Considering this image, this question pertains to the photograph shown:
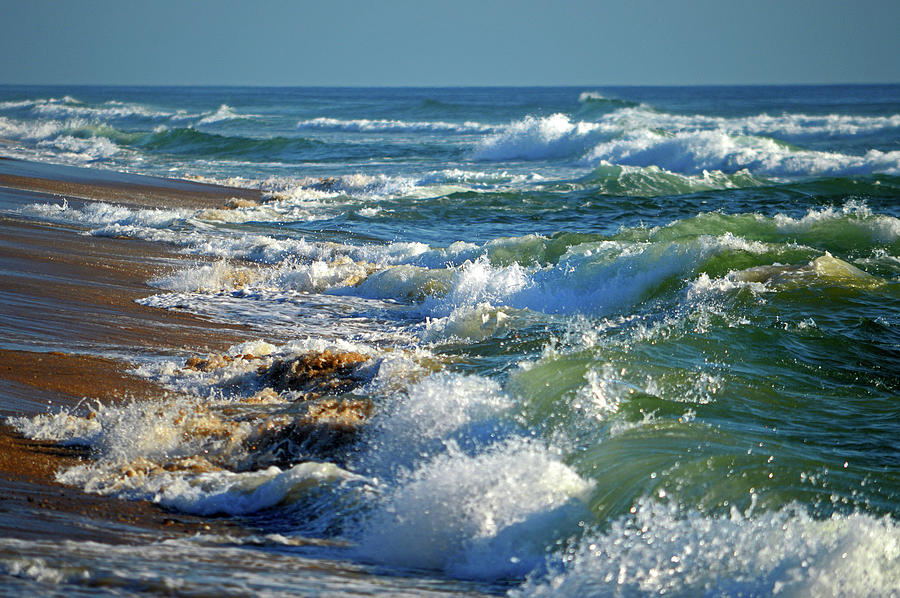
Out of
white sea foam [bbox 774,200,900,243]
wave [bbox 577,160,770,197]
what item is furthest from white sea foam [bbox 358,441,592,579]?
wave [bbox 577,160,770,197]

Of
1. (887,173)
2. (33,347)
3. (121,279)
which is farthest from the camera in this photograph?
(887,173)

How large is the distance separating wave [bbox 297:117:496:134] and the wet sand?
35.1 meters

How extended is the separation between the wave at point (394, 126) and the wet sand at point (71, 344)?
35.1 m

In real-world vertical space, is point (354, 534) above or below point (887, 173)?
below

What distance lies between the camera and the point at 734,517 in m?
4.41

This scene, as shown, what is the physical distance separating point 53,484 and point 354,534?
1660 mm

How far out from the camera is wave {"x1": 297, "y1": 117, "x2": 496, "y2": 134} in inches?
1986

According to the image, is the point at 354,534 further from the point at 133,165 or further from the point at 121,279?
the point at 133,165

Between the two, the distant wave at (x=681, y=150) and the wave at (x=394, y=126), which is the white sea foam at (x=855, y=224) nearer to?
the distant wave at (x=681, y=150)

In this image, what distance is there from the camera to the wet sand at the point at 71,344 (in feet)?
14.9

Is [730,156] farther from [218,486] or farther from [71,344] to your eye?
[218,486]

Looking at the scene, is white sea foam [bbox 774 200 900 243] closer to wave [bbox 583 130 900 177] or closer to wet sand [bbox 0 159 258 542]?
wet sand [bbox 0 159 258 542]

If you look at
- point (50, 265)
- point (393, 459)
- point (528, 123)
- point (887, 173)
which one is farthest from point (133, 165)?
point (393, 459)

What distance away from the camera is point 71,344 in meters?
7.80
